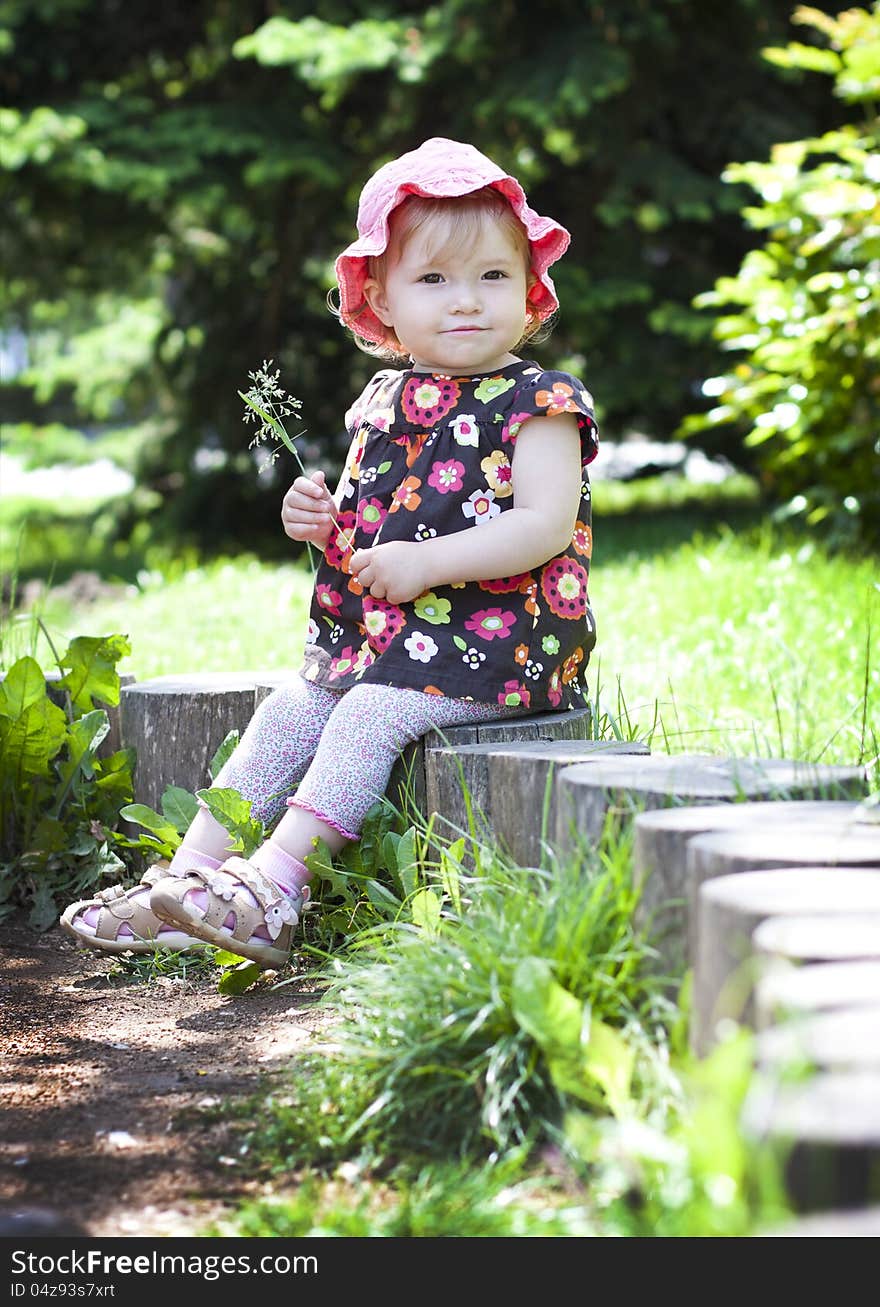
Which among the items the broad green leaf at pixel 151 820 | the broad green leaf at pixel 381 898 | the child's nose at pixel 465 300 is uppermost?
the child's nose at pixel 465 300

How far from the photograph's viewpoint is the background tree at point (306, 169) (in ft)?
22.6

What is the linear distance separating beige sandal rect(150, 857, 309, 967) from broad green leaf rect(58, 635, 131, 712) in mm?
807

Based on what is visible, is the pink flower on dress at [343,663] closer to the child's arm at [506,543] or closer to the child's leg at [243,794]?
the child's leg at [243,794]

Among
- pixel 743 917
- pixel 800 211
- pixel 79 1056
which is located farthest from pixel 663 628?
pixel 743 917

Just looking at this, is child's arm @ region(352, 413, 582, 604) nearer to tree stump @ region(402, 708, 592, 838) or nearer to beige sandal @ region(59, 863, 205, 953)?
tree stump @ region(402, 708, 592, 838)

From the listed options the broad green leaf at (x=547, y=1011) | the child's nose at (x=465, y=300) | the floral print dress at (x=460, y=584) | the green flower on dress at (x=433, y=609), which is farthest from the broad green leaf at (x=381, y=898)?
the child's nose at (x=465, y=300)

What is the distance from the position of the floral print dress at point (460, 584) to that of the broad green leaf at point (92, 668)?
22.4 inches

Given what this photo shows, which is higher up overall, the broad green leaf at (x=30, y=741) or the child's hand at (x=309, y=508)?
the child's hand at (x=309, y=508)

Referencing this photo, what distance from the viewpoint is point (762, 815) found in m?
2.01

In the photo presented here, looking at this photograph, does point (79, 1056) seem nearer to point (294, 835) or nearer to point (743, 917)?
point (294, 835)

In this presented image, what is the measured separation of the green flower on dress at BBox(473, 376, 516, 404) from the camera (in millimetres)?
2793

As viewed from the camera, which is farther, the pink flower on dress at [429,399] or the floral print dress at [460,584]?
the pink flower on dress at [429,399]

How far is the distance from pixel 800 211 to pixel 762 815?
440 centimetres

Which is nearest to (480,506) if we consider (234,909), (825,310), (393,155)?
(234,909)
